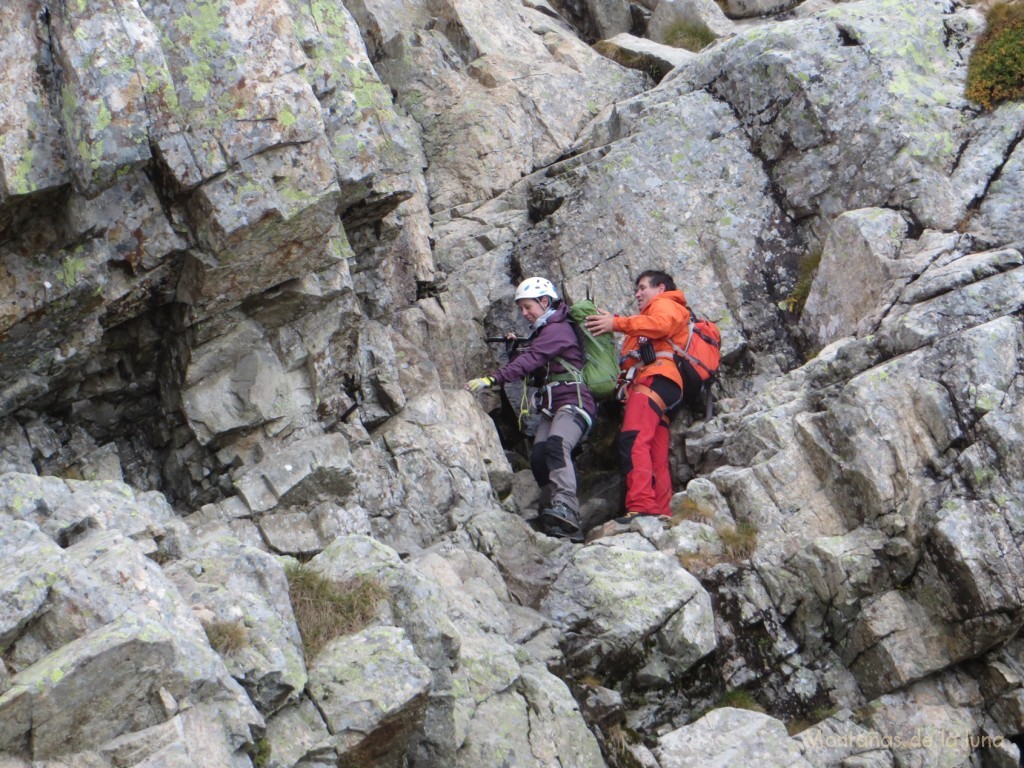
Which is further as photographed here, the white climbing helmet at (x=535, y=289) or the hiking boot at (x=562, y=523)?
the white climbing helmet at (x=535, y=289)

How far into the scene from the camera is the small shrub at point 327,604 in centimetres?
1169

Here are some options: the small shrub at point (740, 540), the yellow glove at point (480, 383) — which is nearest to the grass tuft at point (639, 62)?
the yellow glove at point (480, 383)

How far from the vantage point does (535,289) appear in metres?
18.7

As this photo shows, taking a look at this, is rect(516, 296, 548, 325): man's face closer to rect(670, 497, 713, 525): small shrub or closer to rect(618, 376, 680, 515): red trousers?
rect(618, 376, 680, 515): red trousers

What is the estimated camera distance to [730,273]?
19844 millimetres

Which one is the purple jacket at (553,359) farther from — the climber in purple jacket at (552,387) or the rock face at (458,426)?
the rock face at (458,426)

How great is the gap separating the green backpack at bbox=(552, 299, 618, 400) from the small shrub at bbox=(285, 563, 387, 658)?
7.03 meters

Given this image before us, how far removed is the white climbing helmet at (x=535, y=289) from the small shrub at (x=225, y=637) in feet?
31.1

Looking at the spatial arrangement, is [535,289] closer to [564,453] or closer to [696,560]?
[564,453]

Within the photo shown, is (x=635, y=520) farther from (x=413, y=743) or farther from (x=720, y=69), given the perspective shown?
(x=720, y=69)

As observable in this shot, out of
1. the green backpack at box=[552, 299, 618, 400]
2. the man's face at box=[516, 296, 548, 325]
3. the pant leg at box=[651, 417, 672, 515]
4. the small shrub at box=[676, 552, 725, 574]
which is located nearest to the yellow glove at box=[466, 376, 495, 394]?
the green backpack at box=[552, 299, 618, 400]

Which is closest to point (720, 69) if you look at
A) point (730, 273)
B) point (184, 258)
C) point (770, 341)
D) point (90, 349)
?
point (730, 273)

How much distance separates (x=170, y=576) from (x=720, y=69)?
1576cm

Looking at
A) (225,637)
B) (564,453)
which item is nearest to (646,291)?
(564,453)
